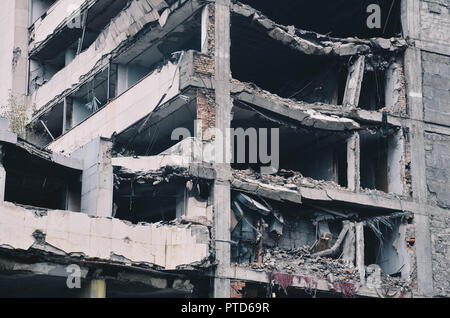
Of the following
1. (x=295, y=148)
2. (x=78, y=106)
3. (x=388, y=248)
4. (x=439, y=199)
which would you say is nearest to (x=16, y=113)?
(x=78, y=106)

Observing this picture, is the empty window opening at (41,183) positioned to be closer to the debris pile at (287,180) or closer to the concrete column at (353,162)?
the debris pile at (287,180)

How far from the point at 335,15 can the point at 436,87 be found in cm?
444

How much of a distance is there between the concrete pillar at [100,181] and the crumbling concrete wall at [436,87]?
33.4 ft

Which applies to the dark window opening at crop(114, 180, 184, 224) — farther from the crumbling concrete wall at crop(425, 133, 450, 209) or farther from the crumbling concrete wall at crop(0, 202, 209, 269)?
the crumbling concrete wall at crop(425, 133, 450, 209)

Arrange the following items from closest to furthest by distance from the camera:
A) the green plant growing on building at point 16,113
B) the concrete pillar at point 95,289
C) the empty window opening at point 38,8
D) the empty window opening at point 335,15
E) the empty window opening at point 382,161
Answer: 1. the concrete pillar at point 95,289
2. the empty window opening at point 382,161
3. the empty window opening at point 335,15
4. the green plant growing on building at point 16,113
5. the empty window opening at point 38,8

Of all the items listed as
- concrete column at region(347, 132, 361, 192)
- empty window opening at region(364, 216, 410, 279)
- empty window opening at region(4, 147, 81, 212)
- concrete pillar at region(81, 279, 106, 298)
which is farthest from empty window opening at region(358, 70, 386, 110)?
concrete pillar at region(81, 279, 106, 298)

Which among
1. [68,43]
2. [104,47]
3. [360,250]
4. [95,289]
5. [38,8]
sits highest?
[38,8]

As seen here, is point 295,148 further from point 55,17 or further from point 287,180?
point 55,17

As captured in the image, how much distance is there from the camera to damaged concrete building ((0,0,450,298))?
80.8 feet

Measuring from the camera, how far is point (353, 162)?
29.1 m

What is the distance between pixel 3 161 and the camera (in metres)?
24.9

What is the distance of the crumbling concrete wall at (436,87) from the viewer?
30.2m

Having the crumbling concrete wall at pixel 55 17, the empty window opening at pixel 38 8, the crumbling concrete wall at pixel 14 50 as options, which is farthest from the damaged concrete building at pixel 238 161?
the empty window opening at pixel 38 8

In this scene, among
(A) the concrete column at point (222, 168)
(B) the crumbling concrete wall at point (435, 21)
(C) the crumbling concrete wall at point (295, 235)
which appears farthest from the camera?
(B) the crumbling concrete wall at point (435, 21)
